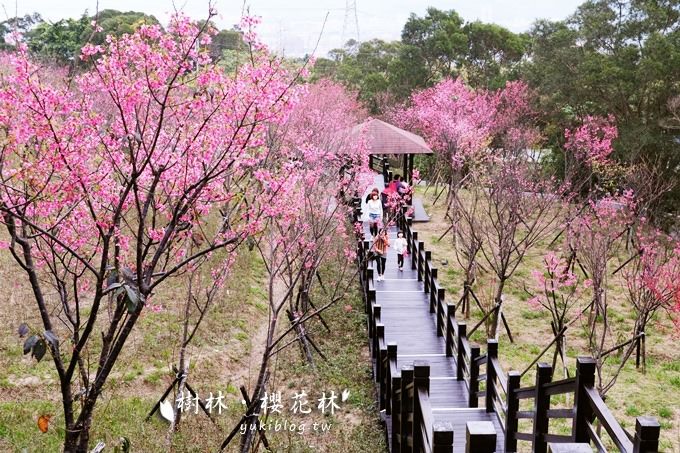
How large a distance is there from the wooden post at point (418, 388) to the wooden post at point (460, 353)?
3829 mm

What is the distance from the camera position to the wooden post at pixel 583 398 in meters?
4.68

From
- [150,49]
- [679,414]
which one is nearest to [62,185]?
[150,49]

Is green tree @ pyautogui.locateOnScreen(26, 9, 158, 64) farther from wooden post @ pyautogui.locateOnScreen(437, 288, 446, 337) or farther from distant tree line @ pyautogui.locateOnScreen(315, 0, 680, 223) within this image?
wooden post @ pyautogui.locateOnScreen(437, 288, 446, 337)

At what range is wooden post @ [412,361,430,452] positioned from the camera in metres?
4.91

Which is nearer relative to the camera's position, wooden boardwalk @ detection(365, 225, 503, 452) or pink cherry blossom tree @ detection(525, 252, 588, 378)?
wooden boardwalk @ detection(365, 225, 503, 452)

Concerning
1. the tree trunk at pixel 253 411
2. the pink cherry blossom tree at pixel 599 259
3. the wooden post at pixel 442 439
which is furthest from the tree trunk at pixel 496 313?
the wooden post at pixel 442 439

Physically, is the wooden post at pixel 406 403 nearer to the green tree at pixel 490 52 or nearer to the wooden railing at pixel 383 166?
the wooden railing at pixel 383 166

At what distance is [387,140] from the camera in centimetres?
1888

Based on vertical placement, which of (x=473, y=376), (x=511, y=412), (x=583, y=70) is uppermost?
(x=583, y=70)

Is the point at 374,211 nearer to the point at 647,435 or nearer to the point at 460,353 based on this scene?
the point at 460,353

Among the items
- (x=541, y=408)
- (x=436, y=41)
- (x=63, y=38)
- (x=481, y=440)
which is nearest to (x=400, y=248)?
(x=541, y=408)

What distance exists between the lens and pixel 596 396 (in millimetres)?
4578

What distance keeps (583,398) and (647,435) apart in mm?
988

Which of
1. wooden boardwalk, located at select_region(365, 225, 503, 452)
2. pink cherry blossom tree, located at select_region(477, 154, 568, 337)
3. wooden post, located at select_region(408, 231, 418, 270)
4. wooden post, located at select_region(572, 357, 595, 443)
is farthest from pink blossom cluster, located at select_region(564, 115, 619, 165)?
wooden post, located at select_region(572, 357, 595, 443)
